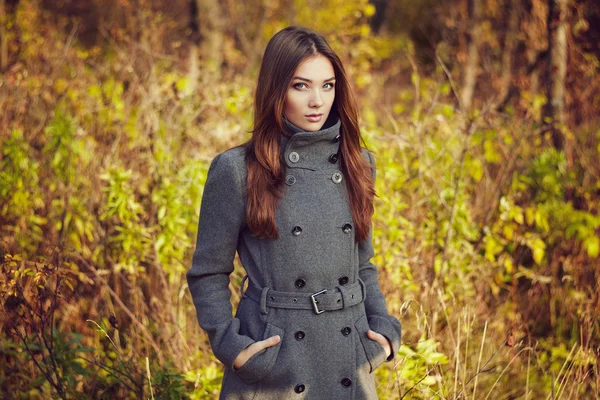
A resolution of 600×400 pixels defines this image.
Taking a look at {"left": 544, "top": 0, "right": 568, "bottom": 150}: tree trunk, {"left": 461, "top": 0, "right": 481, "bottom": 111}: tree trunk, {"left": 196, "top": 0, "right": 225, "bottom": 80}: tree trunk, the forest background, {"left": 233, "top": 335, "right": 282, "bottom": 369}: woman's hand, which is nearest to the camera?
{"left": 233, "top": 335, "right": 282, "bottom": 369}: woman's hand

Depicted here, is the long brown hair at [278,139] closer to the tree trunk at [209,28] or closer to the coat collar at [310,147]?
the coat collar at [310,147]

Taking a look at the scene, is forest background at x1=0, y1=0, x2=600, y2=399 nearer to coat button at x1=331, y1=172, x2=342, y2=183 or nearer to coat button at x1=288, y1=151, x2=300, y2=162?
coat button at x1=331, y1=172, x2=342, y2=183

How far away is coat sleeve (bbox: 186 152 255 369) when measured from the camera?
1.95 metres

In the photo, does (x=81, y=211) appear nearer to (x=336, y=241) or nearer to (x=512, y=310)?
(x=336, y=241)

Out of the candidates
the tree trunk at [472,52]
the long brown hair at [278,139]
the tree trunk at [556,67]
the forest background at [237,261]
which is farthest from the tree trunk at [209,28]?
the long brown hair at [278,139]

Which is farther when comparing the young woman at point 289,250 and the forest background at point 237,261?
the forest background at point 237,261

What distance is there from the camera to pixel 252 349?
1.87 metres

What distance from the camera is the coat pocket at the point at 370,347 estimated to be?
2029 millimetres

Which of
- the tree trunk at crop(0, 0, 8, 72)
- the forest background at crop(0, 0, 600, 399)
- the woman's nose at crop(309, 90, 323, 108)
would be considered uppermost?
the tree trunk at crop(0, 0, 8, 72)

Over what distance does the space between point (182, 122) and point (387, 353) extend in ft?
9.07

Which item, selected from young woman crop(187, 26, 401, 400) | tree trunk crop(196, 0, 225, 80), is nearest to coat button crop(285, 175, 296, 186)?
young woman crop(187, 26, 401, 400)

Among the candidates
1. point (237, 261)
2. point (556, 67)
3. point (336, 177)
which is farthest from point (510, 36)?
point (336, 177)

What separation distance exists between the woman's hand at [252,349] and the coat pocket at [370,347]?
31cm

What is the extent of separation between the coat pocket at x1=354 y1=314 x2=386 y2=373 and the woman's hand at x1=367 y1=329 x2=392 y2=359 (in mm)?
13
